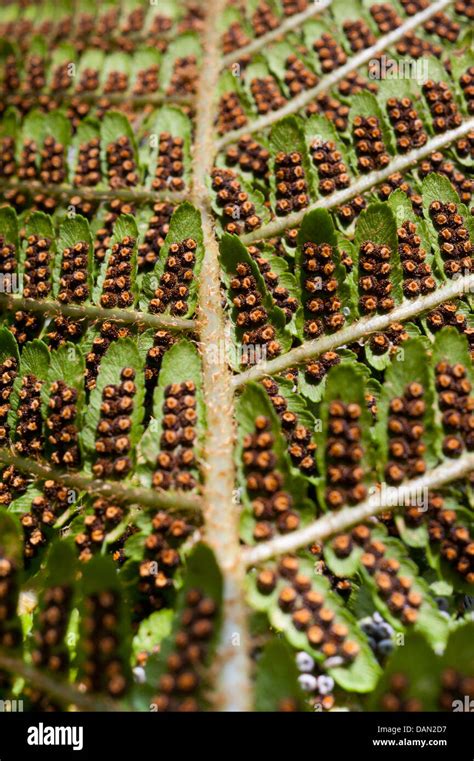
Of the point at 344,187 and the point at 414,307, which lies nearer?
the point at 414,307

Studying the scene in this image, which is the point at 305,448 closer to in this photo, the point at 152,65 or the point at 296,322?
the point at 296,322

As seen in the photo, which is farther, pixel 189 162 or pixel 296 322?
pixel 189 162

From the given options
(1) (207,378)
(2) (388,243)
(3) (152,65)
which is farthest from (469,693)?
(3) (152,65)

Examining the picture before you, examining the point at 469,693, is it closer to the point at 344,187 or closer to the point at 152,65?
the point at 344,187

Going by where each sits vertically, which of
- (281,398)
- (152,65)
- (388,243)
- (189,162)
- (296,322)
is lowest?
(281,398)

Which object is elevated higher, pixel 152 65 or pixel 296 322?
pixel 152 65

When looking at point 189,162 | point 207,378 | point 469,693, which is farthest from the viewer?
point 189,162
